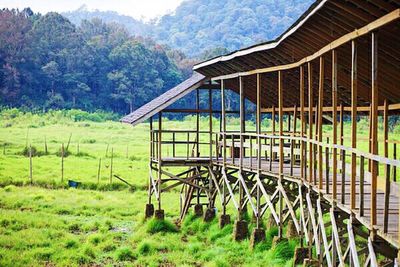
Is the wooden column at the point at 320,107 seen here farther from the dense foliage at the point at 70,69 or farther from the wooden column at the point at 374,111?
the dense foliage at the point at 70,69

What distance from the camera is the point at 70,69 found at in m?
68.4

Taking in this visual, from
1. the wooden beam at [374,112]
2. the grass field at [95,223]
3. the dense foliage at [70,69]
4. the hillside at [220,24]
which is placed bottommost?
the grass field at [95,223]

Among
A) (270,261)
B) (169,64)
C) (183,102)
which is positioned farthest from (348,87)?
(169,64)

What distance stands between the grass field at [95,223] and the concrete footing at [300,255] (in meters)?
0.62

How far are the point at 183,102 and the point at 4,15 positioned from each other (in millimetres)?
22165

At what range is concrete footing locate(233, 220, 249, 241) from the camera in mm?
16766

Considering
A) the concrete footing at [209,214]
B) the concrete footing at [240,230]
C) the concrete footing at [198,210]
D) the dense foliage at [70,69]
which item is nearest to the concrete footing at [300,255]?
the concrete footing at [240,230]

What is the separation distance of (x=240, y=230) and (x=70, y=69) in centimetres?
5429

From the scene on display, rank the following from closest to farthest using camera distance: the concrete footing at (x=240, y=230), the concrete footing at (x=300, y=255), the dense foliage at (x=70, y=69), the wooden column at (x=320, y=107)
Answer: the wooden column at (x=320, y=107) → the concrete footing at (x=300, y=255) → the concrete footing at (x=240, y=230) → the dense foliage at (x=70, y=69)

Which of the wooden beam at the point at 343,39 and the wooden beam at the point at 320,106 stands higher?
the wooden beam at the point at 343,39

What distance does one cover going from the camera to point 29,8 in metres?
86.5

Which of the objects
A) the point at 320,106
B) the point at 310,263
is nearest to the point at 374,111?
the point at 320,106

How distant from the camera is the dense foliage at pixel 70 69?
65188mm

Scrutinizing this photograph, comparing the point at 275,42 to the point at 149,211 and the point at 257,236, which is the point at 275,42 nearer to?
the point at 257,236
